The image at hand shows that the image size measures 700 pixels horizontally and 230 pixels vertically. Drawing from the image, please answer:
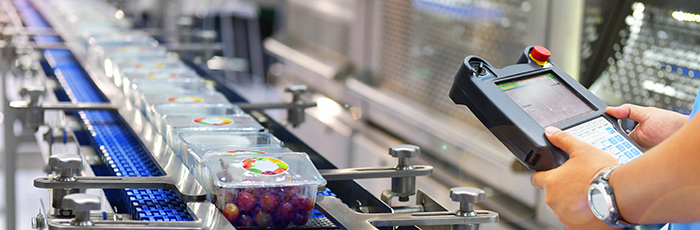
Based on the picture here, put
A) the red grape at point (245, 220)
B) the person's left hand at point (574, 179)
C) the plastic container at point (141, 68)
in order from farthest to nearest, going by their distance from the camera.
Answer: the plastic container at point (141, 68), the red grape at point (245, 220), the person's left hand at point (574, 179)

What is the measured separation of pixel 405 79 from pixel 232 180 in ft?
10.0

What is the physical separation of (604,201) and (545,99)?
0.84ft

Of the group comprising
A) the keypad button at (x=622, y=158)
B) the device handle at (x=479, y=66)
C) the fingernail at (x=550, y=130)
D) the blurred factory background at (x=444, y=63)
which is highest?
the device handle at (x=479, y=66)

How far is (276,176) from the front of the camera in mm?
968

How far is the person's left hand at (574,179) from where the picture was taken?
86 cm

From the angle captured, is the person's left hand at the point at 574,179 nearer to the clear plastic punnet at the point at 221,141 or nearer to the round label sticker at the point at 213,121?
the clear plastic punnet at the point at 221,141

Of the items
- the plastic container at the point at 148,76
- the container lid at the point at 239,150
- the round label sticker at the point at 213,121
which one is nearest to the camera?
the container lid at the point at 239,150

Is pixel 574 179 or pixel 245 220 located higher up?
pixel 574 179

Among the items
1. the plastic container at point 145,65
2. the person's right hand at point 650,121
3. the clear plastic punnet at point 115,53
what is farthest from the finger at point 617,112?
the clear plastic punnet at point 115,53

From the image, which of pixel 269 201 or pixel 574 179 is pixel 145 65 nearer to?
pixel 269 201

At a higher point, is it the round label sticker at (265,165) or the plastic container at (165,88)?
the round label sticker at (265,165)

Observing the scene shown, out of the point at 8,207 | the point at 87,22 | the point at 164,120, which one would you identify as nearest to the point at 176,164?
the point at 164,120

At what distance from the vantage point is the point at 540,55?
110 centimetres

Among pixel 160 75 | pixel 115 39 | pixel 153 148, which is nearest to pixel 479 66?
pixel 153 148
